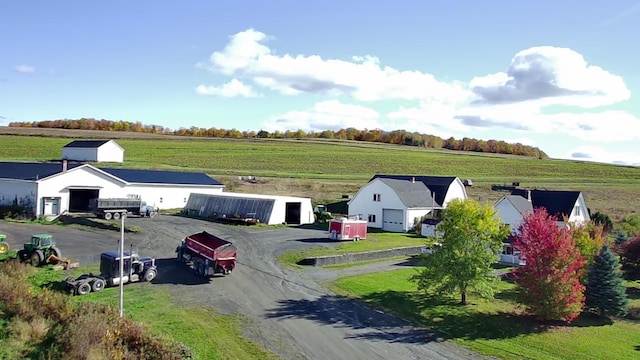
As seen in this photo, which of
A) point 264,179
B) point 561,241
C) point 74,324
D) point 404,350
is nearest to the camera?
point 74,324

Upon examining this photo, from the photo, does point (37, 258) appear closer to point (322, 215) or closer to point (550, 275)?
point (550, 275)

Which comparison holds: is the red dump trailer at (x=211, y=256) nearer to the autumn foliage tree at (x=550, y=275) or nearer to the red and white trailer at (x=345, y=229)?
the red and white trailer at (x=345, y=229)

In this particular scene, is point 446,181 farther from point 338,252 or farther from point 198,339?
point 198,339

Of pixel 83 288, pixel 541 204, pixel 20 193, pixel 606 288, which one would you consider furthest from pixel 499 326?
pixel 20 193

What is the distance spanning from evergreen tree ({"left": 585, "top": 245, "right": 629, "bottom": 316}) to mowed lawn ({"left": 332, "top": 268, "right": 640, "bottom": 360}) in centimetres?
77

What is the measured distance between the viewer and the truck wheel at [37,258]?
30.5 m

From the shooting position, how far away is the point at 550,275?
91.1 ft

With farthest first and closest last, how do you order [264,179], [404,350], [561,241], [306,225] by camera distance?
[264,179] < [306,225] < [561,241] < [404,350]

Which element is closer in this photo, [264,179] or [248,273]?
[248,273]

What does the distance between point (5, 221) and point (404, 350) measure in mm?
39990

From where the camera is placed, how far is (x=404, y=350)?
22156 mm

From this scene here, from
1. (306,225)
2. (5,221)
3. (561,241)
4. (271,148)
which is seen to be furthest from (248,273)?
(271,148)

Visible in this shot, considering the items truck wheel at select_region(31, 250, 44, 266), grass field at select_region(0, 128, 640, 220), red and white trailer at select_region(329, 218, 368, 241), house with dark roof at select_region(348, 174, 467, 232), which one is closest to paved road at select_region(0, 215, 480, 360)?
truck wheel at select_region(31, 250, 44, 266)

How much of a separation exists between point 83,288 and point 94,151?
65.2 metres
